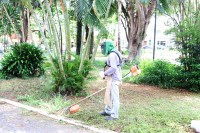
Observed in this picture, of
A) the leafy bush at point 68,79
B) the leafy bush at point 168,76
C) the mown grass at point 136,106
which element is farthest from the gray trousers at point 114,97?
the leafy bush at point 168,76

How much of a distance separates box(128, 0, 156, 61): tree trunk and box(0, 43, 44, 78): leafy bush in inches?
250

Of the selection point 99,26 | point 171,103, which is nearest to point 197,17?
point 171,103

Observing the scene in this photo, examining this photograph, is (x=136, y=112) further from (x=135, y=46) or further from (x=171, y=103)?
(x=135, y=46)

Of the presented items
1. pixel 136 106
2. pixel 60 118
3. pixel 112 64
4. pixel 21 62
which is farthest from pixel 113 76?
pixel 21 62

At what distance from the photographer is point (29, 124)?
5.61 metres

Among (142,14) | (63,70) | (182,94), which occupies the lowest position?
(182,94)

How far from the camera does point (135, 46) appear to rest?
1644 centimetres

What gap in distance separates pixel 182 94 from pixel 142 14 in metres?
7.25

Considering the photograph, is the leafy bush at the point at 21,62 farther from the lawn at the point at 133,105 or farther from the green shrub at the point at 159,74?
the green shrub at the point at 159,74

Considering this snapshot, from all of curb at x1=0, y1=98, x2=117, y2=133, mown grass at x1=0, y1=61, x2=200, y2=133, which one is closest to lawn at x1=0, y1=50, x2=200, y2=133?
mown grass at x1=0, y1=61, x2=200, y2=133

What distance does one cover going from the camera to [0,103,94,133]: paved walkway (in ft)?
17.2

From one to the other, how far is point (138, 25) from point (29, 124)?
37.4 feet

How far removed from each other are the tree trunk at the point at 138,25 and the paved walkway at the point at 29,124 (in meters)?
10.3

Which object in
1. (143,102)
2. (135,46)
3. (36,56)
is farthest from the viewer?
(135,46)
